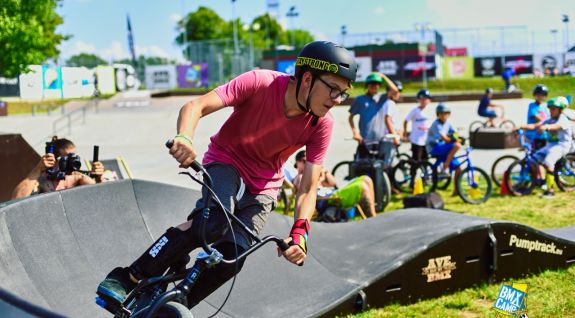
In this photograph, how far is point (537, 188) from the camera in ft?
38.7

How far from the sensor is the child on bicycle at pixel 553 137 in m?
10.5

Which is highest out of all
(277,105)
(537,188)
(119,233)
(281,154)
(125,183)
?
(277,105)

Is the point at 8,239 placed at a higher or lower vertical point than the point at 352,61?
lower

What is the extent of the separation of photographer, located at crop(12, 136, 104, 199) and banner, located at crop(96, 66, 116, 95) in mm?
5053

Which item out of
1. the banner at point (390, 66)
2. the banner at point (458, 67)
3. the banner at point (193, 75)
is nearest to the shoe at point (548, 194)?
the banner at point (390, 66)

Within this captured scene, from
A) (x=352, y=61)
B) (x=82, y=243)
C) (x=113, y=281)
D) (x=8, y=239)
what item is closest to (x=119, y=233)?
(x=82, y=243)

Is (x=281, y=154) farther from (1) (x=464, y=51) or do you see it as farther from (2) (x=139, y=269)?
(1) (x=464, y=51)

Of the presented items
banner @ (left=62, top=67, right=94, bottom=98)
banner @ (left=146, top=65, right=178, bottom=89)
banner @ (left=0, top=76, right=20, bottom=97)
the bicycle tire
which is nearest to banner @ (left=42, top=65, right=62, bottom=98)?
banner @ (left=62, top=67, right=94, bottom=98)

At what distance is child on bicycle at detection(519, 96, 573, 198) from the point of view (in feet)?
34.5

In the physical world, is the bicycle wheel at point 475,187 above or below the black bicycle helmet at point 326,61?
below

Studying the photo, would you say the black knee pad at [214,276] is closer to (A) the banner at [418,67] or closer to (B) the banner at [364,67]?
(A) the banner at [418,67]

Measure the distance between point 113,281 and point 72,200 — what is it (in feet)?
6.23

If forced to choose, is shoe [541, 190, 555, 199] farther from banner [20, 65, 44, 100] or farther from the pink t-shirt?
the pink t-shirt

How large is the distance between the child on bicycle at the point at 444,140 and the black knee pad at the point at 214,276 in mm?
8133
